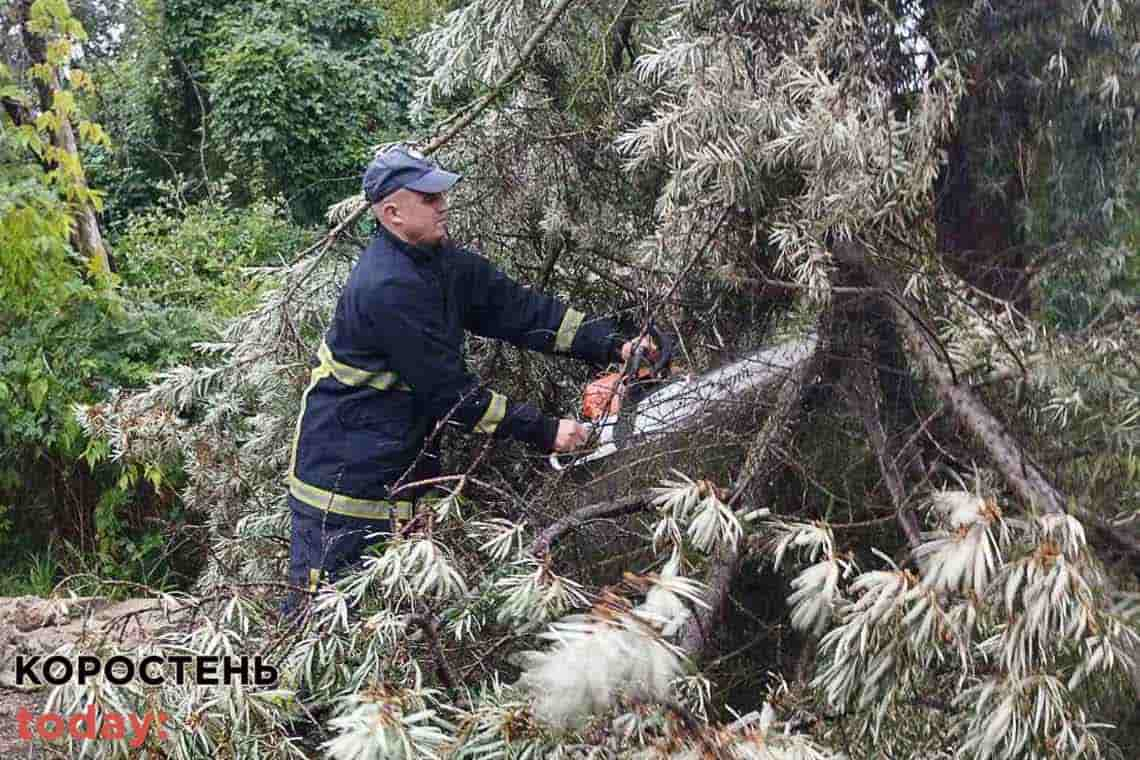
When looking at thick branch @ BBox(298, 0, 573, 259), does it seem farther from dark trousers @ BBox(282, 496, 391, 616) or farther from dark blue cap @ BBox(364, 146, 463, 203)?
dark trousers @ BBox(282, 496, 391, 616)

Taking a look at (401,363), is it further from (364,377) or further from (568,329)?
(568,329)

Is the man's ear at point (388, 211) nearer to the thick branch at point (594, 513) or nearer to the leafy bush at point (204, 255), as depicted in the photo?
the thick branch at point (594, 513)

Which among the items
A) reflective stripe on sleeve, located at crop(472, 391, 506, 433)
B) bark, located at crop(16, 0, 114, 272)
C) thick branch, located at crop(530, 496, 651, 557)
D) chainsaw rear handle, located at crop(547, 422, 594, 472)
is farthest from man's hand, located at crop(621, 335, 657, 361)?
bark, located at crop(16, 0, 114, 272)

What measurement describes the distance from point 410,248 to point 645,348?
685mm

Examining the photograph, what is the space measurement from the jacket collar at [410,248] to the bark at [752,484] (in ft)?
3.33

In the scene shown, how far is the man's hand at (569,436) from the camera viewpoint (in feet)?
9.66

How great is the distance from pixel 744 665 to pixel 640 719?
34.2 inches

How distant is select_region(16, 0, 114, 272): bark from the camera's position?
5.75 metres

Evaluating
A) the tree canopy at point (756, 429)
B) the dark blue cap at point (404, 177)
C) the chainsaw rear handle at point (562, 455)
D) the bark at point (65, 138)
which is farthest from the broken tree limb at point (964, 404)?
the bark at point (65, 138)

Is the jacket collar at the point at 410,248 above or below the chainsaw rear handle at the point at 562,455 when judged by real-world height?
above

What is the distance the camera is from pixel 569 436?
2.96 m

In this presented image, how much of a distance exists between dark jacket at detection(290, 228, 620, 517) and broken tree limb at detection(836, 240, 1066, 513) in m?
0.78

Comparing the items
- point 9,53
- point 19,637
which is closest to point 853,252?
point 19,637

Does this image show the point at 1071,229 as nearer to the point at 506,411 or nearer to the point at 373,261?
the point at 506,411
